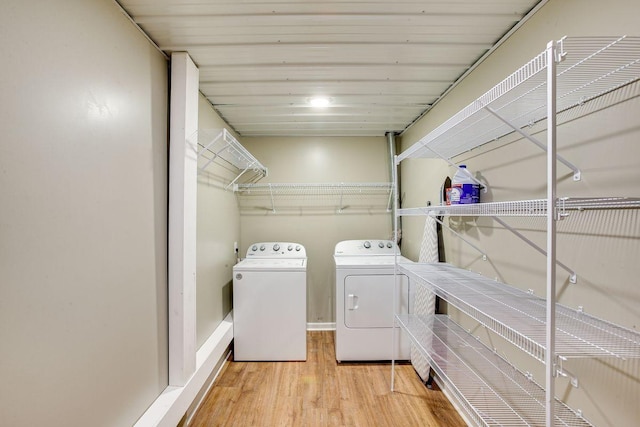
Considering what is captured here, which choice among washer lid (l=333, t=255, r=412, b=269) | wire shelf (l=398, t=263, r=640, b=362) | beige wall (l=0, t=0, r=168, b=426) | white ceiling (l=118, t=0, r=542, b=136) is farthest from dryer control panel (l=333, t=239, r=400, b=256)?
beige wall (l=0, t=0, r=168, b=426)

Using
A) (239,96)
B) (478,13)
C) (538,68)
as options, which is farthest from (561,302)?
(239,96)

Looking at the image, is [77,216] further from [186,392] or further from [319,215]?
[319,215]

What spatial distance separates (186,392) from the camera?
149 centimetres

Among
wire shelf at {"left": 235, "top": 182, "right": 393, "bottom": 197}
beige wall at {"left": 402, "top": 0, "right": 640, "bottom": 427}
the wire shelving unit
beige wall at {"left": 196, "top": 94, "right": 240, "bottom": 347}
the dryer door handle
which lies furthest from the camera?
wire shelf at {"left": 235, "top": 182, "right": 393, "bottom": 197}

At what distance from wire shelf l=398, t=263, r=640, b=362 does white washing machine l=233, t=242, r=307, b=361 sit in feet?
4.14

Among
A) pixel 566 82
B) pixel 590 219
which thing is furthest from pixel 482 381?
pixel 566 82

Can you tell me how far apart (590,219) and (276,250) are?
2.38m

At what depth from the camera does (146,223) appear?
1310 millimetres

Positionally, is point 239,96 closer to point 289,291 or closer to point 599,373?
point 289,291

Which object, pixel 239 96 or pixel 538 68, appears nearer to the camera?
pixel 538 68

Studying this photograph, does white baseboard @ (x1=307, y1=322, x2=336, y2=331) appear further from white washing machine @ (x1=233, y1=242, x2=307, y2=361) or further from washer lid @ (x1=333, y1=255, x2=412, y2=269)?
washer lid @ (x1=333, y1=255, x2=412, y2=269)

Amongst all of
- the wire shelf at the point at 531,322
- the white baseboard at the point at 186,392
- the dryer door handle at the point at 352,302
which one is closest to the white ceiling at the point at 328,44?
the wire shelf at the point at 531,322

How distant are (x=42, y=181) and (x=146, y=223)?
0.52 metres

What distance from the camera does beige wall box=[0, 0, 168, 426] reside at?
0.74 m
